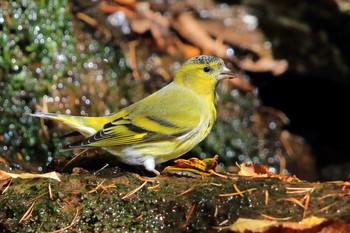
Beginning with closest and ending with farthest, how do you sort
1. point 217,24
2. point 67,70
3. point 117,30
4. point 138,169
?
point 138,169
point 67,70
point 117,30
point 217,24

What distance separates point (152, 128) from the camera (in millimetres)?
6047

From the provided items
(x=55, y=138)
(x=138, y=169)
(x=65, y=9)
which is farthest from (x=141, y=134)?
(x=65, y=9)

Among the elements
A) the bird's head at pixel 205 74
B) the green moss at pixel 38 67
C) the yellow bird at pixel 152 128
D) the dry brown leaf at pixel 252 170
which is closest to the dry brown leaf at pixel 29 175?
the yellow bird at pixel 152 128

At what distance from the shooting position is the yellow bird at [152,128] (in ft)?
19.4

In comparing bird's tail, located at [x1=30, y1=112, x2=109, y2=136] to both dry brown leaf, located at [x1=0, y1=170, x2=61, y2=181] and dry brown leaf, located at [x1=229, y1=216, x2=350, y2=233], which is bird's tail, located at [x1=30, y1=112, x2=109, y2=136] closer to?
dry brown leaf, located at [x1=0, y1=170, x2=61, y2=181]

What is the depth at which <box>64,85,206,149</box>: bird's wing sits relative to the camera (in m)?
5.91

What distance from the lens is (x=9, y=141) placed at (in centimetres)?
804

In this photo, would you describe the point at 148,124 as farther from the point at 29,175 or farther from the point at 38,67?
the point at 38,67

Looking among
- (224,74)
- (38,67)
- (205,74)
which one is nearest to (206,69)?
(205,74)

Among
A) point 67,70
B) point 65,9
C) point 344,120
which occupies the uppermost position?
point 65,9

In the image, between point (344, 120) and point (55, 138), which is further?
point (344, 120)

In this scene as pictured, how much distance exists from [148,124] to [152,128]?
0.17ft

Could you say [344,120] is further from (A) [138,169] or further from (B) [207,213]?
(B) [207,213]

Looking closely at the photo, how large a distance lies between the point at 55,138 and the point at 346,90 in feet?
15.3
